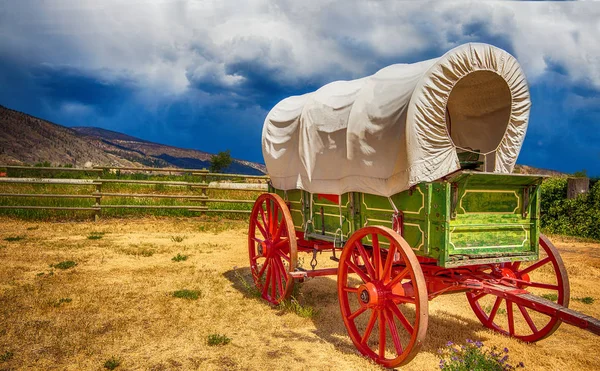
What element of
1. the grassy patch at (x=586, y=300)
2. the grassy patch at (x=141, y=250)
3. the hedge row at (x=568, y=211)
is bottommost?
the grassy patch at (x=586, y=300)

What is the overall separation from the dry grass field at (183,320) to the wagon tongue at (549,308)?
2.89ft

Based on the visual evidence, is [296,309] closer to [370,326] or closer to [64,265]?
[370,326]

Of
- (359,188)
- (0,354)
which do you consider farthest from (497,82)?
(0,354)

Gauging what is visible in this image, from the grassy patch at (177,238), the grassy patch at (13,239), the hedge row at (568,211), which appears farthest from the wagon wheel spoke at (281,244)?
the hedge row at (568,211)

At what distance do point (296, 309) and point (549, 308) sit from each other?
3.03 m

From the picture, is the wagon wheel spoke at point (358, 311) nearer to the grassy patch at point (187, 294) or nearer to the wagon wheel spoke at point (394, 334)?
the wagon wheel spoke at point (394, 334)

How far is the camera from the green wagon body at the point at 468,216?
3.91 m

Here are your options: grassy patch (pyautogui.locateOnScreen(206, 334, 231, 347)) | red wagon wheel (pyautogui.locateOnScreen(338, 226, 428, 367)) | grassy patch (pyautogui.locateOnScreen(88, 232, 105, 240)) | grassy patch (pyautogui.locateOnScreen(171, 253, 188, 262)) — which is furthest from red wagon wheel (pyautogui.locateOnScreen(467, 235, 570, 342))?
grassy patch (pyautogui.locateOnScreen(88, 232, 105, 240))

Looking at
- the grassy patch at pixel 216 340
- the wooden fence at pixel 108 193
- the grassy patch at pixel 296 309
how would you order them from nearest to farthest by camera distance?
1. the grassy patch at pixel 216 340
2. the grassy patch at pixel 296 309
3. the wooden fence at pixel 108 193

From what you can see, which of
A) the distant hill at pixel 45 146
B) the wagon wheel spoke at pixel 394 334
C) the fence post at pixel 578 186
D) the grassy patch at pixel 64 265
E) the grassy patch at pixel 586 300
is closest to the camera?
the wagon wheel spoke at pixel 394 334

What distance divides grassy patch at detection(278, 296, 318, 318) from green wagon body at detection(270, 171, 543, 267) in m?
1.52

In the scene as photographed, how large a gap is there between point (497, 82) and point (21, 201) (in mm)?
14666

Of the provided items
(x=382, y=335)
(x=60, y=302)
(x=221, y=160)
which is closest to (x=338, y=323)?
(x=382, y=335)

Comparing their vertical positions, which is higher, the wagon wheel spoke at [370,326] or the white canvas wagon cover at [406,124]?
the white canvas wagon cover at [406,124]
